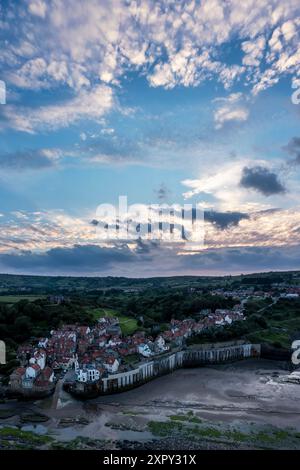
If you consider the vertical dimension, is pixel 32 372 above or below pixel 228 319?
below

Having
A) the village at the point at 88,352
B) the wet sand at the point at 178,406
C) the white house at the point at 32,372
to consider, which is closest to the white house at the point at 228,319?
the village at the point at 88,352

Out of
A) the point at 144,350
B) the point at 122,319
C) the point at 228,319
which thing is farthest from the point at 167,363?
the point at 122,319

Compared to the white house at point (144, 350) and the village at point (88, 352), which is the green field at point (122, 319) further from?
the white house at point (144, 350)

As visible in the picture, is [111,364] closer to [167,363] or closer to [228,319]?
[167,363]

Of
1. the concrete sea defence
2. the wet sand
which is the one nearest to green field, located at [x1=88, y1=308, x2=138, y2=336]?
the concrete sea defence

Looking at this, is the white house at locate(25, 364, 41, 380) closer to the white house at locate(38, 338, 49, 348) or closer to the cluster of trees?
the white house at locate(38, 338, 49, 348)
